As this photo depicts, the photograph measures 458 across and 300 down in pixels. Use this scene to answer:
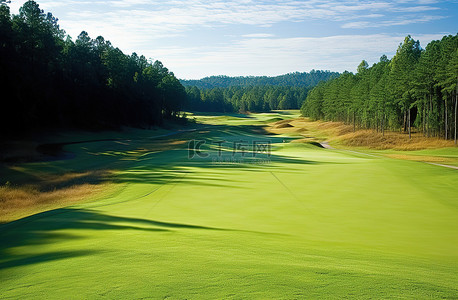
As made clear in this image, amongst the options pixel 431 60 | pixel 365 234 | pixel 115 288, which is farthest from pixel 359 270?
pixel 431 60

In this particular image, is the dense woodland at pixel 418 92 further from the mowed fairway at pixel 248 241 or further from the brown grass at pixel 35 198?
the brown grass at pixel 35 198

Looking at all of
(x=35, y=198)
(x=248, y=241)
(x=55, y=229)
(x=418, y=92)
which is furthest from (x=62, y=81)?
(x=248, y=241)

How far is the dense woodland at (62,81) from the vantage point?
47656mm

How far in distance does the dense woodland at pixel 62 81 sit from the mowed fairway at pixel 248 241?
35849 mm

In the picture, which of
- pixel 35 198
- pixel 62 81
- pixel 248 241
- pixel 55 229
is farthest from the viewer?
pixel 62 81

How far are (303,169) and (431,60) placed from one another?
42.2 m

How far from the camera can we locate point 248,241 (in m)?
8.40

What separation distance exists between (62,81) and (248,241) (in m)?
66.0
